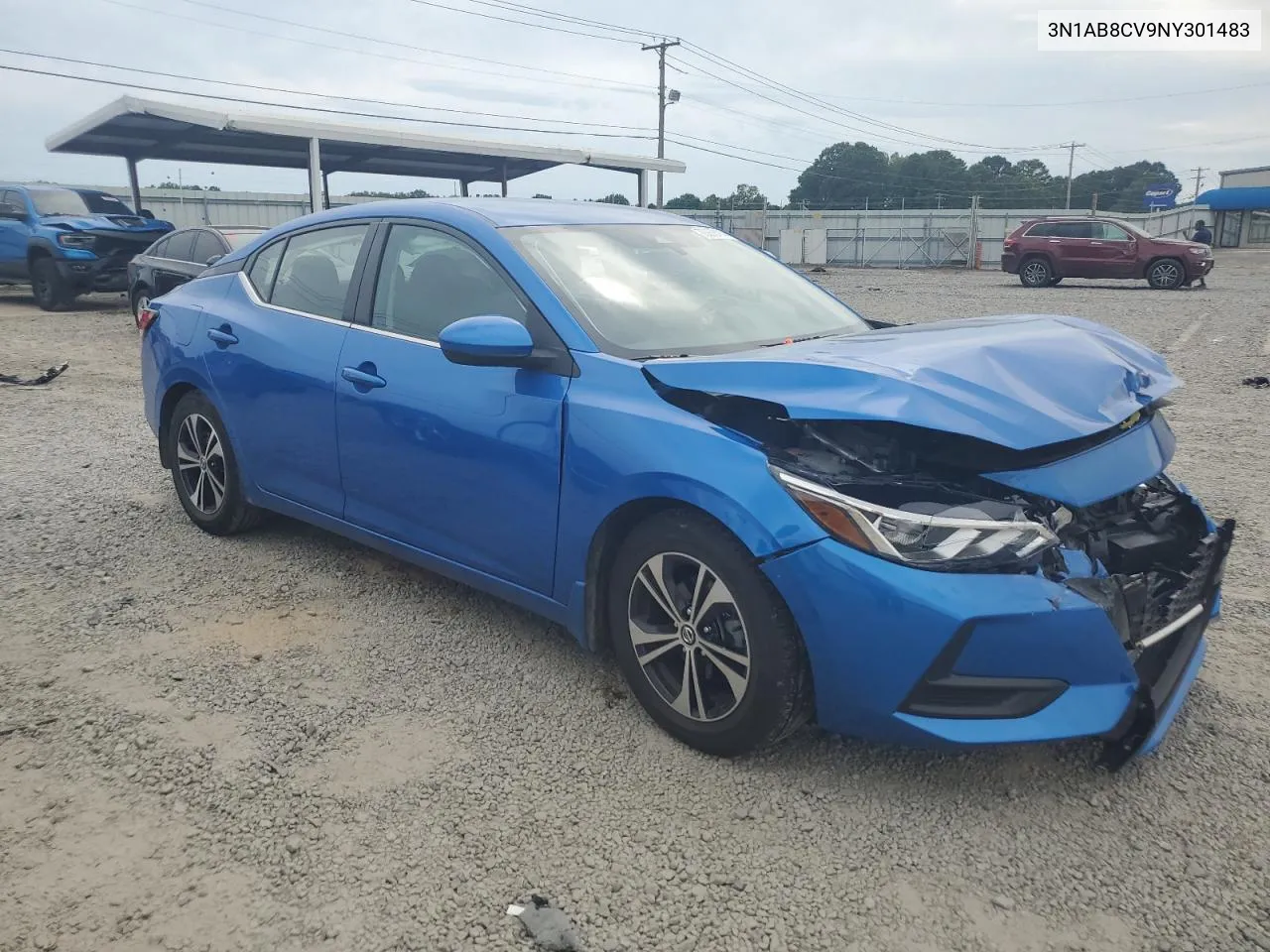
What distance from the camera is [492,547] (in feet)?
11.0

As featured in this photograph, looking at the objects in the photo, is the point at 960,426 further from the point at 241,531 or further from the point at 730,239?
the point at 241,531

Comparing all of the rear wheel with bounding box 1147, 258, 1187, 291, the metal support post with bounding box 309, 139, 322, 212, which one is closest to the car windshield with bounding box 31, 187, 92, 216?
the metal support post with bounding box 309, 139, 322, 212

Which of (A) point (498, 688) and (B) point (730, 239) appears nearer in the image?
(A) point (498, 688)

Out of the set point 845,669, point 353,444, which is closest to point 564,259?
point 353,444

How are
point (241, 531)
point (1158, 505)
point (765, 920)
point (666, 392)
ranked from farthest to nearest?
point (241, 531) → point (1158, 505) → point (666, 392) → point (765, 920)

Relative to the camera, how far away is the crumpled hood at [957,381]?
8.36 feet

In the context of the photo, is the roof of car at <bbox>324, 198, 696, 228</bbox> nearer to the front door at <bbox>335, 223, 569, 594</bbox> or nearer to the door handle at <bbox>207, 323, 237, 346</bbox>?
the front door at <bbox>335, 223, 569, 594</bbox>

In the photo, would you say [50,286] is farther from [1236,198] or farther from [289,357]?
[1236,198]

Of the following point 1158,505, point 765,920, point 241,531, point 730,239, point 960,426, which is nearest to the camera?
point 765,920

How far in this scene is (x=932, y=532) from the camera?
2.46m

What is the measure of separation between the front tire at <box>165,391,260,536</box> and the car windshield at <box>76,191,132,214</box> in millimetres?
13440

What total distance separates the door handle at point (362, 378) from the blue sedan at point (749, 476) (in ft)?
0.04

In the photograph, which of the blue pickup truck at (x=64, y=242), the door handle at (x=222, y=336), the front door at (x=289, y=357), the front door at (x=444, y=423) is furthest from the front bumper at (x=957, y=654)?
the blue pickup truck at (x=64, y=242)

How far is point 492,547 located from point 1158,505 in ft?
7.07
